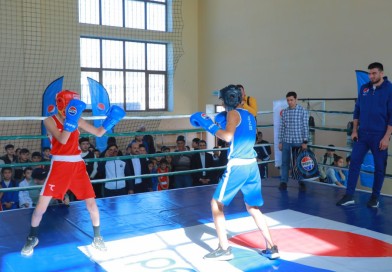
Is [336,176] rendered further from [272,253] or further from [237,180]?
[237,180]

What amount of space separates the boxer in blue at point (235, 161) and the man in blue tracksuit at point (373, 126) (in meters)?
1.95

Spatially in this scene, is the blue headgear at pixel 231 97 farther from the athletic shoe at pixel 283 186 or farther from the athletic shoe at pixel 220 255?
the athletic shoe at pixel 283 186

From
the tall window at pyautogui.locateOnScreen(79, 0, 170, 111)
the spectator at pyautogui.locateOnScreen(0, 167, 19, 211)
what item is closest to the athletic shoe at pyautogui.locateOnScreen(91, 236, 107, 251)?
the spectator at pyautogui.locateOnScreen(0, 167, 19, 211)

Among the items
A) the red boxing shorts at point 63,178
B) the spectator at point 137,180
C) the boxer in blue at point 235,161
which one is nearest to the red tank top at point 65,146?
the red boxing shorts at point 63,178

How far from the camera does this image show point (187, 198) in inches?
199

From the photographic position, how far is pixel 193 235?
3695mm

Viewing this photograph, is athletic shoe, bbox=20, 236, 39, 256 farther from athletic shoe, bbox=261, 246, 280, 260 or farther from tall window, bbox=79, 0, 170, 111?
tall window, bbox=79, 0, 170, 111

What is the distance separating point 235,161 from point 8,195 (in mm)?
3589

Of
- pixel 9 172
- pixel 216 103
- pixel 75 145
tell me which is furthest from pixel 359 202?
pixel 216 103

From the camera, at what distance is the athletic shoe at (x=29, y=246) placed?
3231 mm

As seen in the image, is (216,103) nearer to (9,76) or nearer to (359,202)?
(9,76)

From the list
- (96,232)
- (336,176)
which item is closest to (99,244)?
(96,232)

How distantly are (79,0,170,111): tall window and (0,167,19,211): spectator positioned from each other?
5.63 meters

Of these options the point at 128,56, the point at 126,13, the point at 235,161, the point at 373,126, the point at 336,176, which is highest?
the point at 126,13
